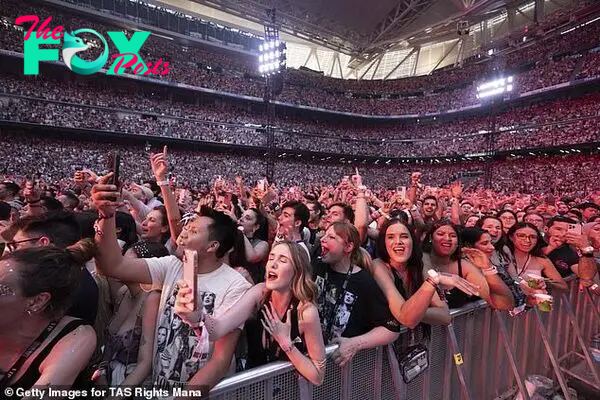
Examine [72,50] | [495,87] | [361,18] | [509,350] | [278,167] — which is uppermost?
[361,18]

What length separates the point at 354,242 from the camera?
251 cm

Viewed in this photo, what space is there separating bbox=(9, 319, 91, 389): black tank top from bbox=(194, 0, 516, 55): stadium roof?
30.7 metres

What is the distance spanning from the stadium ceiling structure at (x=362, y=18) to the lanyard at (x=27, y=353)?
101 feet

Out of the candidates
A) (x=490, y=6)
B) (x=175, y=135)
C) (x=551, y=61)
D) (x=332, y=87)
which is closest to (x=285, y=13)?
(x=332, y=87)

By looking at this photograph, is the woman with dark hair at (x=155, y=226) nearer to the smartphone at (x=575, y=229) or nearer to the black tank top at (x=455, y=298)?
the black tank top at (x=455, y=298)

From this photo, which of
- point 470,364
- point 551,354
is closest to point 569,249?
point 551,354

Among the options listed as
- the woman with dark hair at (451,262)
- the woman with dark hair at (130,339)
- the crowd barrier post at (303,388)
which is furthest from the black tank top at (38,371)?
the woman with dark hair at (451,262)

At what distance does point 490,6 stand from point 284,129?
64.4 ft

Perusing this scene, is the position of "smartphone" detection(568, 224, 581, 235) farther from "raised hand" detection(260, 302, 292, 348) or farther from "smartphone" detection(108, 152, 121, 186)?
"smartphone" detection(108, 152, 121, 186)

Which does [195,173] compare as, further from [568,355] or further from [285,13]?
[568,355]

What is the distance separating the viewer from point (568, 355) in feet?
13.0

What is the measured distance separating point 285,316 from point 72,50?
1042 inches

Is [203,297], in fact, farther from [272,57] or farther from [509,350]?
[272,57]

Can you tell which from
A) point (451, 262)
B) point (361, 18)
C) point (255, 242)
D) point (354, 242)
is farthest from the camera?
point (361, 18)
